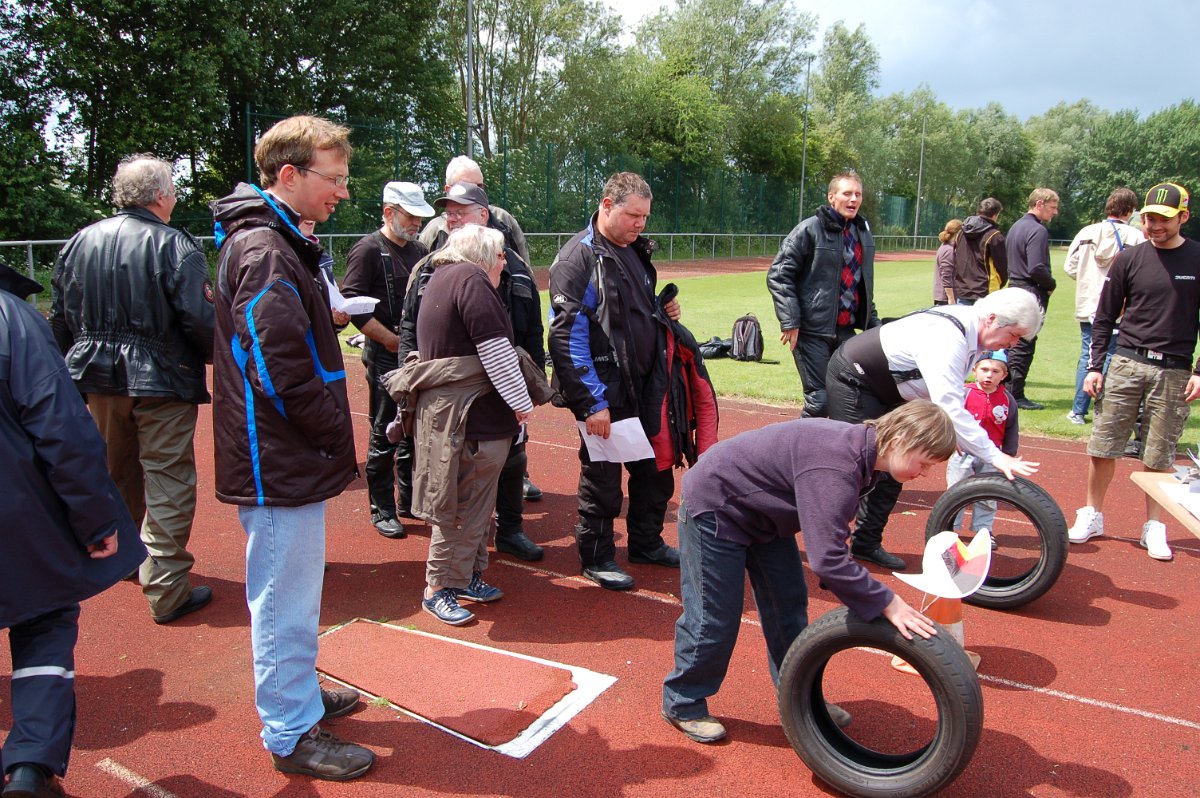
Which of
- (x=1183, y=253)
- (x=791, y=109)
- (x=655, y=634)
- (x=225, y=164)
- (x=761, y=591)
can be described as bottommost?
(x=655, y=634)

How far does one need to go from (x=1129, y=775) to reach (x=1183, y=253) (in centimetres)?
385

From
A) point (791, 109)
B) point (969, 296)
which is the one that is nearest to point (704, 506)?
point (969, 296)

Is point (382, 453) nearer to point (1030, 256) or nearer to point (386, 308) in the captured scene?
point (386, 308)

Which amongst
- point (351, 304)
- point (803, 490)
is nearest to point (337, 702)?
point (803, 490)

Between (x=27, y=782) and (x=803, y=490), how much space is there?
8.45 feet

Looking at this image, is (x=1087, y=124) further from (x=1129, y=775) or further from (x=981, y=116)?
(x=1129, y=775)

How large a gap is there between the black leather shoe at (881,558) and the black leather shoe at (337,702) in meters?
3.08

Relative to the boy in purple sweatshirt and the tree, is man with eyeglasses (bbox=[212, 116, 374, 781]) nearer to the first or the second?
the boy in purple sweatshirt

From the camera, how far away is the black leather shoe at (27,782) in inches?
102

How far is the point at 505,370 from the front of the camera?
412cm

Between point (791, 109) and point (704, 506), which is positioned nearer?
point (704, 506)

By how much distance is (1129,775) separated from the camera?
3203 mm

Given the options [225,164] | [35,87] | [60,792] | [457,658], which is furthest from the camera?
[225,164]

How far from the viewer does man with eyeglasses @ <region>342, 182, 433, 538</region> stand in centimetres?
544
